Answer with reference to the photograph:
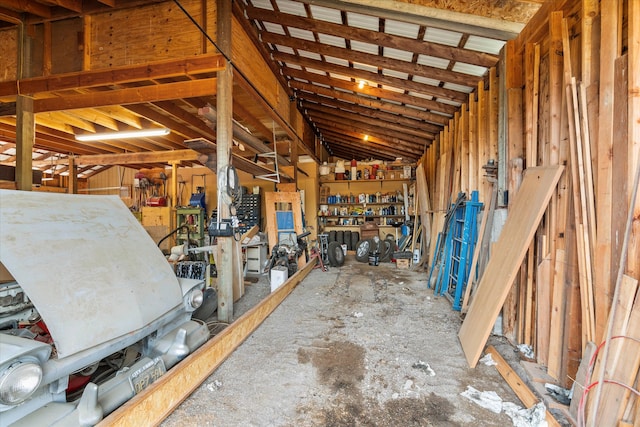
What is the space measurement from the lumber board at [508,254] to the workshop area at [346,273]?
26 millimetres

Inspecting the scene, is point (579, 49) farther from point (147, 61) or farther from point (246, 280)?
point (246, 280)

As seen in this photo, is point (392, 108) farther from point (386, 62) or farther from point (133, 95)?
point (133, 95)

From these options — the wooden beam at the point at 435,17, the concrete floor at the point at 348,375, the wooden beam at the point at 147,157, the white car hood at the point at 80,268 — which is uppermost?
the wooden beam at the point at 435,17

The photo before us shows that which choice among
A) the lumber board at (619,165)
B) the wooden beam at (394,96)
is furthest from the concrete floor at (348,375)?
the wooden beam at (394,96)

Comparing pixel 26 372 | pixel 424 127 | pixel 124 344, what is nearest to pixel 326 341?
pixel 124 344

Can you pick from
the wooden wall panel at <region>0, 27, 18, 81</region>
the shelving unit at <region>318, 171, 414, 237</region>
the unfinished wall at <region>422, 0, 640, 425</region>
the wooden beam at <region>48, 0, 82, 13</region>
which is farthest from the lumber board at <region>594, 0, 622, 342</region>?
the shelving unit at <region>318, 171, 414, 237</region>

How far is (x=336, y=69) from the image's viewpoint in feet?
15.0

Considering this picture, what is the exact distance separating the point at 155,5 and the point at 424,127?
5.09 meters

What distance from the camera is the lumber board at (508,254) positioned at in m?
2.22

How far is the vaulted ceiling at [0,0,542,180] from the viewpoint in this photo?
2.82 m

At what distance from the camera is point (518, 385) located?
1.95m

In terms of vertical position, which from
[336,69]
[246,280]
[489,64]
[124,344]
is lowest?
[246,280]

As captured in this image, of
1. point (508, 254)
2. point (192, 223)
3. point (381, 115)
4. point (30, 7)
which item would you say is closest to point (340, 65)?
point (381, 115)

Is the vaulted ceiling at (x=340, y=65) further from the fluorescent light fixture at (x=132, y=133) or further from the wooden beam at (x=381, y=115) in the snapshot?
the fluorescent light fixture at (x=132, y=133)
